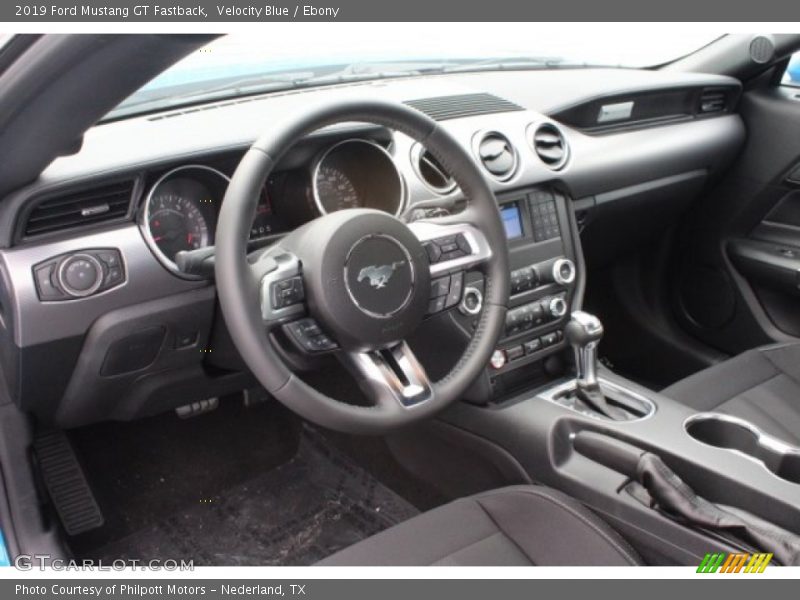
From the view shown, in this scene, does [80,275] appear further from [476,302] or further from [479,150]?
[479,150]

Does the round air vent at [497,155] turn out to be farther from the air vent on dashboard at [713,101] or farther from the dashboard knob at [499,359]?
the air vent on dashboard at [713,101]

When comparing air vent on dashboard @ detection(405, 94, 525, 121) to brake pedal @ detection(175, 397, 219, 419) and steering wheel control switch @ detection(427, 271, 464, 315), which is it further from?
brake pedal @ detection(175, 397, 219, 419)

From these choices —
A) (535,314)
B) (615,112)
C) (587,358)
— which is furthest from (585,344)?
(615,112)

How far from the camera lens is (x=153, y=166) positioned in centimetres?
160

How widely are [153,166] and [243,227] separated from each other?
0.42 meters

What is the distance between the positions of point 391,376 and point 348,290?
0.17 m

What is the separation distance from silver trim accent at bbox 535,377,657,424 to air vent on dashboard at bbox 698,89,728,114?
1.19 meters

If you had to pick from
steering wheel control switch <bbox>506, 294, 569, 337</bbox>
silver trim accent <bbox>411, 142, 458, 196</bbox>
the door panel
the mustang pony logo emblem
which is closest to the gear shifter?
steering wheel control switch <bbox>506, 294, 569, 337</bbox>

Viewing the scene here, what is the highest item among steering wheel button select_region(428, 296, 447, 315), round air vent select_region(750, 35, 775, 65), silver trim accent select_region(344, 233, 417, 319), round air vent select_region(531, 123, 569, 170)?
round air vent select_region(750, 35, 775, 65)

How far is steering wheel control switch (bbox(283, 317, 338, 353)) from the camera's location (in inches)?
53.6

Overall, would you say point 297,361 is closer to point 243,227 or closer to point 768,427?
point 243,227

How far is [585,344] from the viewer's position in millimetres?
1947

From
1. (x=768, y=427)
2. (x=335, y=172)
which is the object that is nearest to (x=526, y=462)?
(x=768, y=427)

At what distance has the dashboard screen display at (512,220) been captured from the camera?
6.75ft
